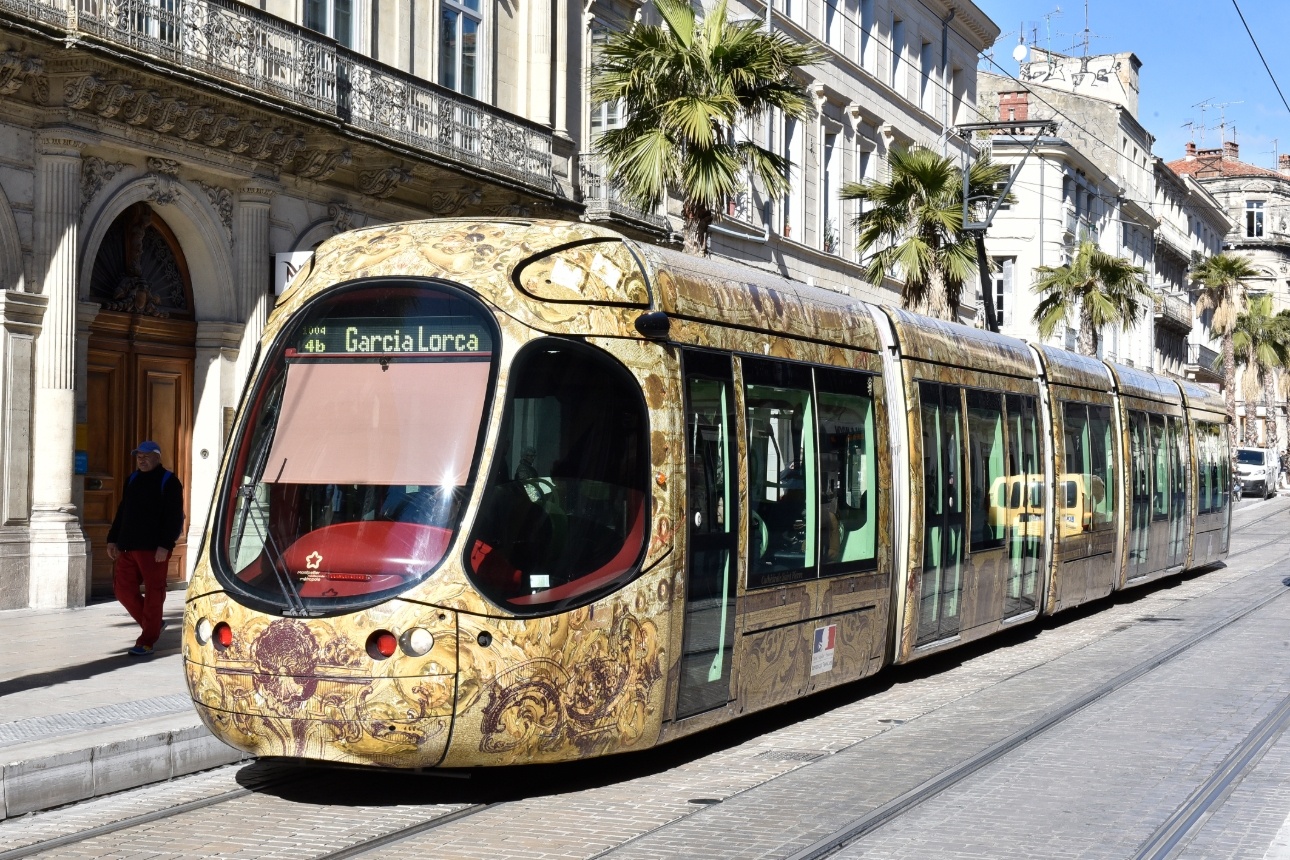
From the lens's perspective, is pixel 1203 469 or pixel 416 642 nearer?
pixel 416 642

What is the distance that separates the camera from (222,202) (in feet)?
61.8

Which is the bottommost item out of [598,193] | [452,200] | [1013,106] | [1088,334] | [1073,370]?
[1073,370]

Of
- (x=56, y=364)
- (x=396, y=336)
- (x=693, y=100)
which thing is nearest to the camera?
(x=396, y=336)

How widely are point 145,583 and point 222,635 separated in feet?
16.7

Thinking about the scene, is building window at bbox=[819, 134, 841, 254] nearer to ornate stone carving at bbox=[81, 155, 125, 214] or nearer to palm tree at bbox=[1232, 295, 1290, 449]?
ornate stone carving at bbox=[81, 155, 125, 214]

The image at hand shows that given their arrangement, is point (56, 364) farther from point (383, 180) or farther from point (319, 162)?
point (383, 180)

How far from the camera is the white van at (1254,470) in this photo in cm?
6031

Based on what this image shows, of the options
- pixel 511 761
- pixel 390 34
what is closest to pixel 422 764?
pixel 511 761

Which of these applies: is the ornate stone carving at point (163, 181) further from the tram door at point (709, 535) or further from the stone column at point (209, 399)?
the tram door at point (709, 535)

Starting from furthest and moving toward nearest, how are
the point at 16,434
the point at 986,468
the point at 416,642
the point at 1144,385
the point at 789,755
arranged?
the point at 1144,385 < the point at 16,434 < the point at 986,468 < the point at 789,755 < the point at 416,642

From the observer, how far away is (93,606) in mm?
16453

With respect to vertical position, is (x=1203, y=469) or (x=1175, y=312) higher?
(x=1175, y=312)

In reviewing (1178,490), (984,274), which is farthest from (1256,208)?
(1178,490)

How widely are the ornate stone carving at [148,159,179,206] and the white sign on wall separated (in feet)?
5.08
